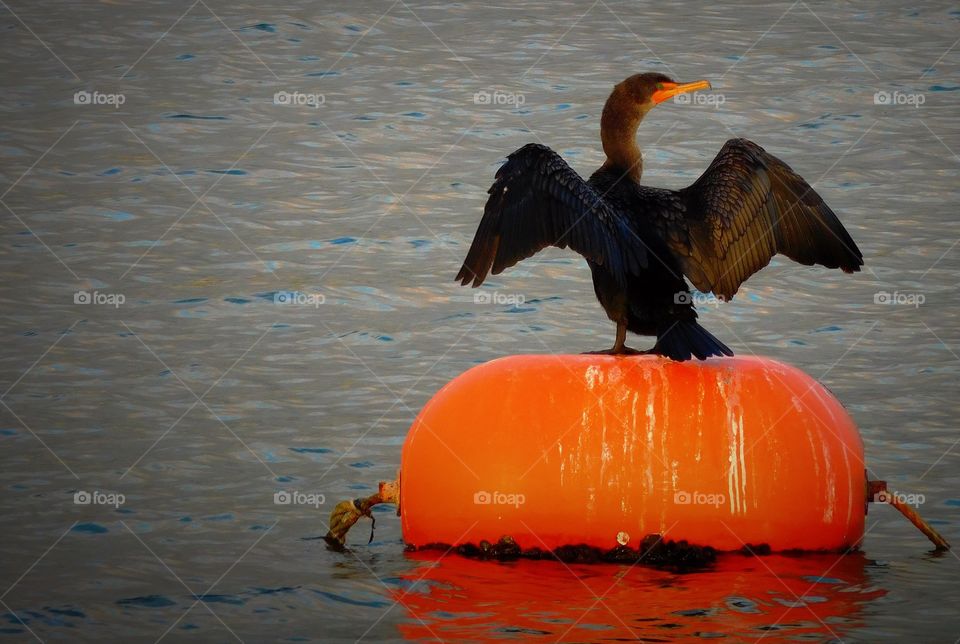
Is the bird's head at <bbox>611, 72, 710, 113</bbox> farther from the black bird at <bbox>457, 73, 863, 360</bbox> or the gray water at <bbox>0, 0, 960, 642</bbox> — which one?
the gray water at <bbox>0, 0, 960, 642</bbox>

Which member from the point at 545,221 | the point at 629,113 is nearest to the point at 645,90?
the point at 629,113

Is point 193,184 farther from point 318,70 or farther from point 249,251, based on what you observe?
point 318,70

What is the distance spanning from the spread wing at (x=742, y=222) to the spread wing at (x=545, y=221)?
28 cm

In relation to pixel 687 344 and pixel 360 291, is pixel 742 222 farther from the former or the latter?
pixel 360 291

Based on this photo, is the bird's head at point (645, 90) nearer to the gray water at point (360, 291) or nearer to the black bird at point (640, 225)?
the black bird at point (640, 225)

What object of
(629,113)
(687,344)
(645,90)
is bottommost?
(687,344)

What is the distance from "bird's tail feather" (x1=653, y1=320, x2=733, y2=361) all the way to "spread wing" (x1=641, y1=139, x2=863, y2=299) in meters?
0.26

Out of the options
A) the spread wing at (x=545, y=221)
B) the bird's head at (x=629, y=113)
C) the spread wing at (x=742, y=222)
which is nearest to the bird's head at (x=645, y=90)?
the bird's head at (x=629, y=113)

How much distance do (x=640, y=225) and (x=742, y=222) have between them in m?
0.47

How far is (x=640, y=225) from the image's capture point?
264 inches

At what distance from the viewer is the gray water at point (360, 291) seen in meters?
6.42

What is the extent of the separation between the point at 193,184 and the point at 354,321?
2.98m

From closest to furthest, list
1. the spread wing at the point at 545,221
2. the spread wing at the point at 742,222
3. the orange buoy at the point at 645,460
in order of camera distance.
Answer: the orange buoy at the point at 645,460, the spread wing at the point at 545,221, the spread wing at the point at 742,222

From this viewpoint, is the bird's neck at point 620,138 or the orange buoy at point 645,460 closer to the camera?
the orange buoy at point 645,460
